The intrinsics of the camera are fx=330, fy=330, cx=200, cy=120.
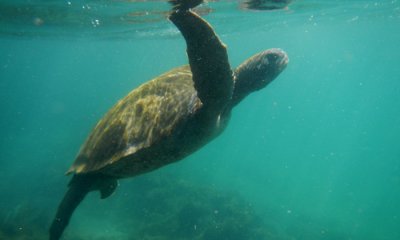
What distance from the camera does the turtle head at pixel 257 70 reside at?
5.73 m

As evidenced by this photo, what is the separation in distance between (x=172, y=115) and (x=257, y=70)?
1741mm

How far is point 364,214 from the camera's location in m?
42.3

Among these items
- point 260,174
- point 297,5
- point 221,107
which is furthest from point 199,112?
point 260,174

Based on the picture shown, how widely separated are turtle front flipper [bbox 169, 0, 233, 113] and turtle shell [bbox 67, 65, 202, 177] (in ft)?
1.25

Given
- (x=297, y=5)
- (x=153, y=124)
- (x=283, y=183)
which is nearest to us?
(x=153, y=124)

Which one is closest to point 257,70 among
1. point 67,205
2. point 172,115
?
point 172,115

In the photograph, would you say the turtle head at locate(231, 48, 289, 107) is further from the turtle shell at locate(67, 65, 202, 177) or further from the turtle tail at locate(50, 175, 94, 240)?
the turtle tail at locate(50, 175, 94, 240)

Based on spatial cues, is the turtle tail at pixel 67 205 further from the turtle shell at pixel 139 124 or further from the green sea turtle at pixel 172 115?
the turtle shell at pixel 139 124

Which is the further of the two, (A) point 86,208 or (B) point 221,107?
(A) point 86,208

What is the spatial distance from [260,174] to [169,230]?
3744cm

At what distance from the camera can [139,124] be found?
5520 millimetres

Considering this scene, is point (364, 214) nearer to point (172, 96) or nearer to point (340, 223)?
point (340, 223)

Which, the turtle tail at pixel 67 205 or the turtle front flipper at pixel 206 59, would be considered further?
the turtle tail at pixel 67 205

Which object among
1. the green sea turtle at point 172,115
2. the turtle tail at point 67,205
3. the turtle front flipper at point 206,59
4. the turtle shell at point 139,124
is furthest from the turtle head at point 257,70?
the turtle tail at point 67,205
